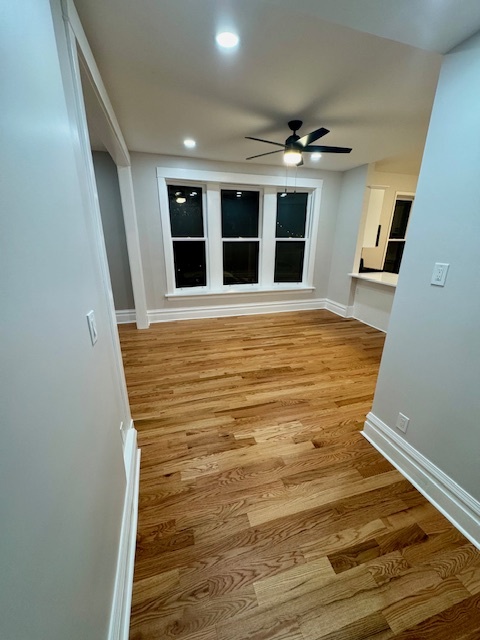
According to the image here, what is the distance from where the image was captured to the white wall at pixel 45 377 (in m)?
0.44

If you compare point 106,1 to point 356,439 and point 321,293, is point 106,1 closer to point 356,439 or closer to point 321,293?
point 356,439

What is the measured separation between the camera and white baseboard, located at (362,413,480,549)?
130 cm

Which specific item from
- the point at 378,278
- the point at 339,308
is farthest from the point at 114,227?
the point at 378,278

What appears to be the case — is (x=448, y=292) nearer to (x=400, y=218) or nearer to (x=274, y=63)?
(x=274, y=63)

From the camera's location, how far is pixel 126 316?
416 centimetres

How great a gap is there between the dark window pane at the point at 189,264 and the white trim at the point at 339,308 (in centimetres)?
247

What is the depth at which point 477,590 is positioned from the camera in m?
1.11

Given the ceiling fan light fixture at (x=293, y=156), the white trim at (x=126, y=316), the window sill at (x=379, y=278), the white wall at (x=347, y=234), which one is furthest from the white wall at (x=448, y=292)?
the white trim at (x=126, y=316)

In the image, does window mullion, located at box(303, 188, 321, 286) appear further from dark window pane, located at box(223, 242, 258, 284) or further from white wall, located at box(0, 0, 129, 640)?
white wall, located at box(0, 0, 129, 640)

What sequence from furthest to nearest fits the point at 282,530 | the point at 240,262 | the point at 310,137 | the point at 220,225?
1. the point at 240,262
2. the point at 220,225
3. the point at 310,137
4. the point at 282,530

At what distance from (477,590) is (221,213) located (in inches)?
176

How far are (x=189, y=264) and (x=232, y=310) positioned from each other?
111 cm

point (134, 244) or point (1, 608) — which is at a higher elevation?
point (134, 244)

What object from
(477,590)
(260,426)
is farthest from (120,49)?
(477,590)
